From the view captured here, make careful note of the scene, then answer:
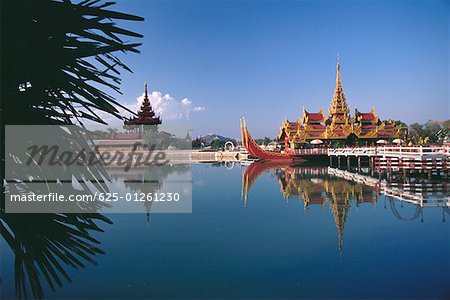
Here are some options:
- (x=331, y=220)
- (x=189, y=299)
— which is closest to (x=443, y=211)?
(x=331, y=220)

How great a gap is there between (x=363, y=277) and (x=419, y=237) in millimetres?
2506

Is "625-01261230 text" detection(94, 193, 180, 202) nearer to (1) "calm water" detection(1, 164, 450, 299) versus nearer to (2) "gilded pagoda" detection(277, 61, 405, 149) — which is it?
(1) "calm water" detection(1, 164, 450, 299)

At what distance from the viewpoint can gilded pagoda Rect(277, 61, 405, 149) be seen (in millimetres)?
25688

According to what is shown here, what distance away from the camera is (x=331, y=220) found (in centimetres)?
660

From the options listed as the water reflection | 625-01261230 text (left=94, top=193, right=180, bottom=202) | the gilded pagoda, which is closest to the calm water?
the water reflection

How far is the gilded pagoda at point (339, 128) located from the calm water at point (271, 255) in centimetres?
1836

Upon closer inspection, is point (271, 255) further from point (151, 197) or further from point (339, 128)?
point (339, 128)

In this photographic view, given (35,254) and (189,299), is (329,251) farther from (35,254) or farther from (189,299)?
(35,254)

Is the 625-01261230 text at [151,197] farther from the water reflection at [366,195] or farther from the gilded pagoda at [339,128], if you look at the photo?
the gilded pagoda at [339,128]

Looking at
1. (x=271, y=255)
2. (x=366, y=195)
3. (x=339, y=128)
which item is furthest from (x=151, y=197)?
(x=339, y=128)

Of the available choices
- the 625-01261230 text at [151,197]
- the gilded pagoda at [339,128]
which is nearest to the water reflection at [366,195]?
the 625-01261230 text at [151,197]

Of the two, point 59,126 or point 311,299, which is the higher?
point 59,126

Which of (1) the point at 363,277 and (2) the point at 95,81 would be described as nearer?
(2) the point at 95,81

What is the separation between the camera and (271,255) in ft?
14.9
